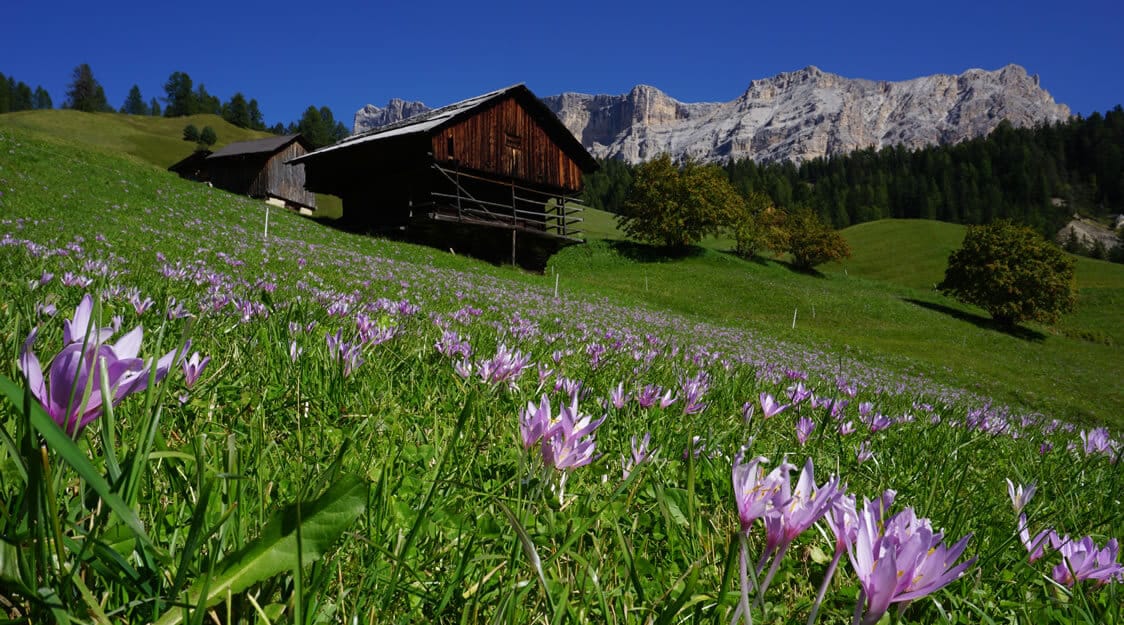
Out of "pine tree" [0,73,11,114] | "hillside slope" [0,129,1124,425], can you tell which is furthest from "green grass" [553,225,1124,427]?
"pine tree" [0,73,11,114]

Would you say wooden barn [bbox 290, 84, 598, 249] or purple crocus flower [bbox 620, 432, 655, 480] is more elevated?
wooden barn [bbox 290, 84, 598, 249]

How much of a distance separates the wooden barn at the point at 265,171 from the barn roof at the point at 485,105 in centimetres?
2464

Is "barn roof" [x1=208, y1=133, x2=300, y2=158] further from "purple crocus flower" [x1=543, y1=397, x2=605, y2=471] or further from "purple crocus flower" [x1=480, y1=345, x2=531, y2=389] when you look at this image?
"purple crocus flower" [x1=543, y1=397, x2=605, y2=471]

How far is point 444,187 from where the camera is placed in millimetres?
28625

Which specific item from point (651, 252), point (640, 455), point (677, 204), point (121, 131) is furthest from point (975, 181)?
point (121, 131)

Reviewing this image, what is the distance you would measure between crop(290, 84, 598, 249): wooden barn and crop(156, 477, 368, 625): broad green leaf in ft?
85.4

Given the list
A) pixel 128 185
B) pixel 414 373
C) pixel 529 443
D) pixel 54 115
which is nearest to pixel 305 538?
pixel 529 443

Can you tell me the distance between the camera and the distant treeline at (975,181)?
124 metres

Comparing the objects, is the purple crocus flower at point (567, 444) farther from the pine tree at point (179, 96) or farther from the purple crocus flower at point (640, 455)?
the pine tree at point (179, 96)

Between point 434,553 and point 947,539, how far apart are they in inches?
69.5

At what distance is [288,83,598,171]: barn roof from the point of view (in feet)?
88.0

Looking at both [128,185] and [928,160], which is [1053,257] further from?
[928,160]

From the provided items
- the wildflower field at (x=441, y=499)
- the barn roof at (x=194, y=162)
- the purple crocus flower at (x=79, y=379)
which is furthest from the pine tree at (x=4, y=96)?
the purple crocus flower at (x=79, y=379)

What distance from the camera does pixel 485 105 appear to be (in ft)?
94.8
